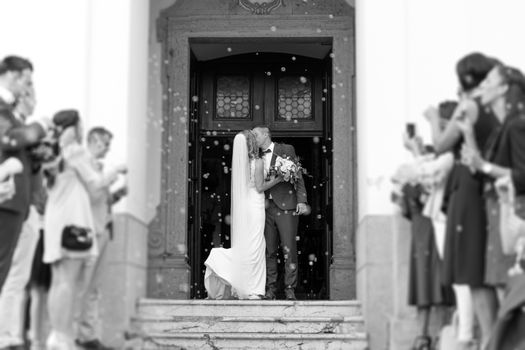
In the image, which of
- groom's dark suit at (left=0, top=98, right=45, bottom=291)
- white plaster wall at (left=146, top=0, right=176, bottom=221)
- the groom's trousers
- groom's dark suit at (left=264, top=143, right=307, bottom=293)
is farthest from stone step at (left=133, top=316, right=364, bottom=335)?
groom's dark suit at (left=0, top=98, right=45, bottom=291)

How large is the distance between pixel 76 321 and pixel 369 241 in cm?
297

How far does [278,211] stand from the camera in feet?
42.7

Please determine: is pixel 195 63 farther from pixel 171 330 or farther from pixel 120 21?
pixel 171 330

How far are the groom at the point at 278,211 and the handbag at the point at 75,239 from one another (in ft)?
14.8

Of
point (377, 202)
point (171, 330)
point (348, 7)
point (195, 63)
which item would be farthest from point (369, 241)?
point (195, 63)

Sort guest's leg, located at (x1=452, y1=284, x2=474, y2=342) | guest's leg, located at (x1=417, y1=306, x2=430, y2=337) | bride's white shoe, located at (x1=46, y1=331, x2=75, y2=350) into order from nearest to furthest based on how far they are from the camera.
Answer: guest's leg, located at (x1=452, y1=284, x2=474, y2=342), bride's white shoe, located at (x1=46, y1=331, x2=75, y2=350), guest's leg, located at (x1=417, y1=306, x2=430, y2=337)

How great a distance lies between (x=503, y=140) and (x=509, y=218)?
1.89 ft

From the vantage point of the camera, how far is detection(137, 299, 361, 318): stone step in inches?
429

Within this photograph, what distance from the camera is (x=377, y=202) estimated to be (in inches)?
413

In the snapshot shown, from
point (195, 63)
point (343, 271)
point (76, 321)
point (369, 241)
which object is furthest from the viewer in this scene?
point (195, 63)

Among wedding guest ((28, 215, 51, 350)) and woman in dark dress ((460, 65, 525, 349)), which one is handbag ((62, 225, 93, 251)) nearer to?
wedding guest ((28, 215, 51, 350))

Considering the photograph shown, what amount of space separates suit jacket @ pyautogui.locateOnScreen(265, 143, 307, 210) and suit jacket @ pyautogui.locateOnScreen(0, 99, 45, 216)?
15.3 feet

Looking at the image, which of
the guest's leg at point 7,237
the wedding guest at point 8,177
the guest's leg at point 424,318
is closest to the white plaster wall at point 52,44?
the wedding guest at point 8,177

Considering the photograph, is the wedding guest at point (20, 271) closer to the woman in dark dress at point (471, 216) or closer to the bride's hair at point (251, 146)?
the woman in dark dress at point (471, 216)
